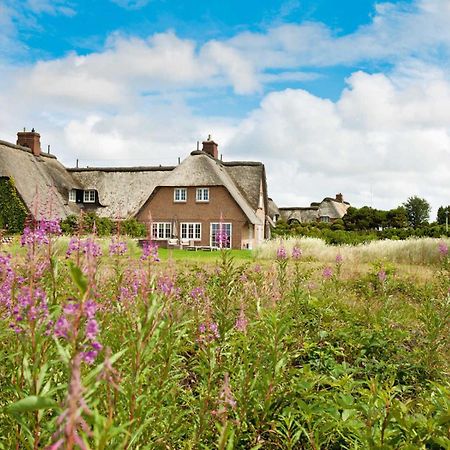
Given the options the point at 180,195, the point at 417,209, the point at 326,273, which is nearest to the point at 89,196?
the point at 180,195

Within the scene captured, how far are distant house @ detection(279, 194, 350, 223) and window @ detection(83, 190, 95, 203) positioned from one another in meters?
40.2

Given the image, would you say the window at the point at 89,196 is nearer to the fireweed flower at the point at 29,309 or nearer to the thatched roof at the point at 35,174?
the thatched roof at the point at 35,174

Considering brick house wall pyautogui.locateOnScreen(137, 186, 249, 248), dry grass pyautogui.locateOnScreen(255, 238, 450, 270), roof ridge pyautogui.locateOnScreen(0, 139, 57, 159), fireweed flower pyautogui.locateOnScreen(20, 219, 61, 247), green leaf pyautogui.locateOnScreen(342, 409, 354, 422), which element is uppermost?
roof ridge pyautogui.locateOnScreen(0, 139, 57, 159)

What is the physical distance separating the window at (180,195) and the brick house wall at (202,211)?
0.23 m

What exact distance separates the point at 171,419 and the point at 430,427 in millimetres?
1557

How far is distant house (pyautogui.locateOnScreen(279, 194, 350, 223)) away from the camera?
77.8m

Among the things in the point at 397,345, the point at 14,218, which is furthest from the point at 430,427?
the point at 14,218

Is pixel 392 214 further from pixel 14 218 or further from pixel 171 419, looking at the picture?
pixel 171 419

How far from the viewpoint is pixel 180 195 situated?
3894cm

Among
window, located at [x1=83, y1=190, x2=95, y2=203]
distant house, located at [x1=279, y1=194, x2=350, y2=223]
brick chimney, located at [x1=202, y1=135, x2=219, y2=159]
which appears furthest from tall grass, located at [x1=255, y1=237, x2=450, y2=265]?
distant house, located at [x1=279, y1=194, x2=350, y2=223]

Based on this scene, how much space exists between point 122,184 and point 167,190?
6.51 metres

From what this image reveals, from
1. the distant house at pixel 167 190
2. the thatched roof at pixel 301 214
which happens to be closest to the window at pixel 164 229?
the distant house at pixel 167 190

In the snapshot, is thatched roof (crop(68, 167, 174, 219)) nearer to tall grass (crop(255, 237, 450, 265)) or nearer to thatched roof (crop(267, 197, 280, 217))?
tall grass (crop(255, 237, 450, 265))

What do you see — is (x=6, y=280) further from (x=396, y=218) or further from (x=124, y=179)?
(x=396, y=218)
